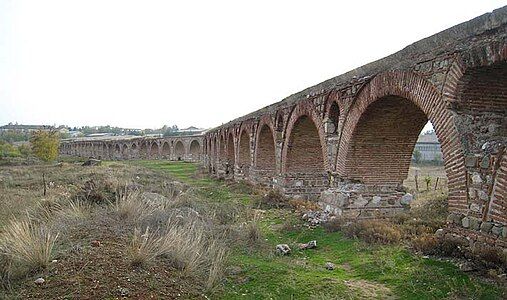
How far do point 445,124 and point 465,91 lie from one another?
0.55m

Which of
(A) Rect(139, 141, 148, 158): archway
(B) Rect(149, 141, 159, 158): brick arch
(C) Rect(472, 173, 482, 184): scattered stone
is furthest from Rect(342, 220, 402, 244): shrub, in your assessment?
(A) Rect(139, 141, 148, 158): archway

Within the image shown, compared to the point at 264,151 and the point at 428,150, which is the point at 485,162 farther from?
the point at 428,150

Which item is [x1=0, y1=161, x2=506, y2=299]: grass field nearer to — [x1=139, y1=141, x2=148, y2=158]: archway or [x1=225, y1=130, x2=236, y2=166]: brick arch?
[x1=225, y1=130, x2=236, y2=166]: brick arch

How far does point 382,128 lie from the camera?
9.36 m

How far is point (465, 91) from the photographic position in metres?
5.88

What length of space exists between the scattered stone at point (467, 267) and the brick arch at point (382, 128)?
98.6 inches

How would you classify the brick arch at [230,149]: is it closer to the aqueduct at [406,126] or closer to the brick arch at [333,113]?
the aqueduct at [406,126]

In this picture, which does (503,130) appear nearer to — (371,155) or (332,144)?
(371,155)

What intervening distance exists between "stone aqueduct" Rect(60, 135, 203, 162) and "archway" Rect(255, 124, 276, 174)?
26.5 meters

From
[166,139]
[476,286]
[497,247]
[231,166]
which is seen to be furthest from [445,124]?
[166,139]

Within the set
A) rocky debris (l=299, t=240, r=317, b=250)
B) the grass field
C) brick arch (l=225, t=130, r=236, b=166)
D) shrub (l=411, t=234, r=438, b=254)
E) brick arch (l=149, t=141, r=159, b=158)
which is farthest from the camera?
brick arch (l=149, t=141, r=159, b=158)

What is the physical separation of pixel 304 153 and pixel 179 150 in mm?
44893

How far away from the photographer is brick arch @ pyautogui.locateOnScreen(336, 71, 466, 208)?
737cm

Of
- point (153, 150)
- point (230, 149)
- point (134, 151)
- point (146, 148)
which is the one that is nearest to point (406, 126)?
point (230, 149)
